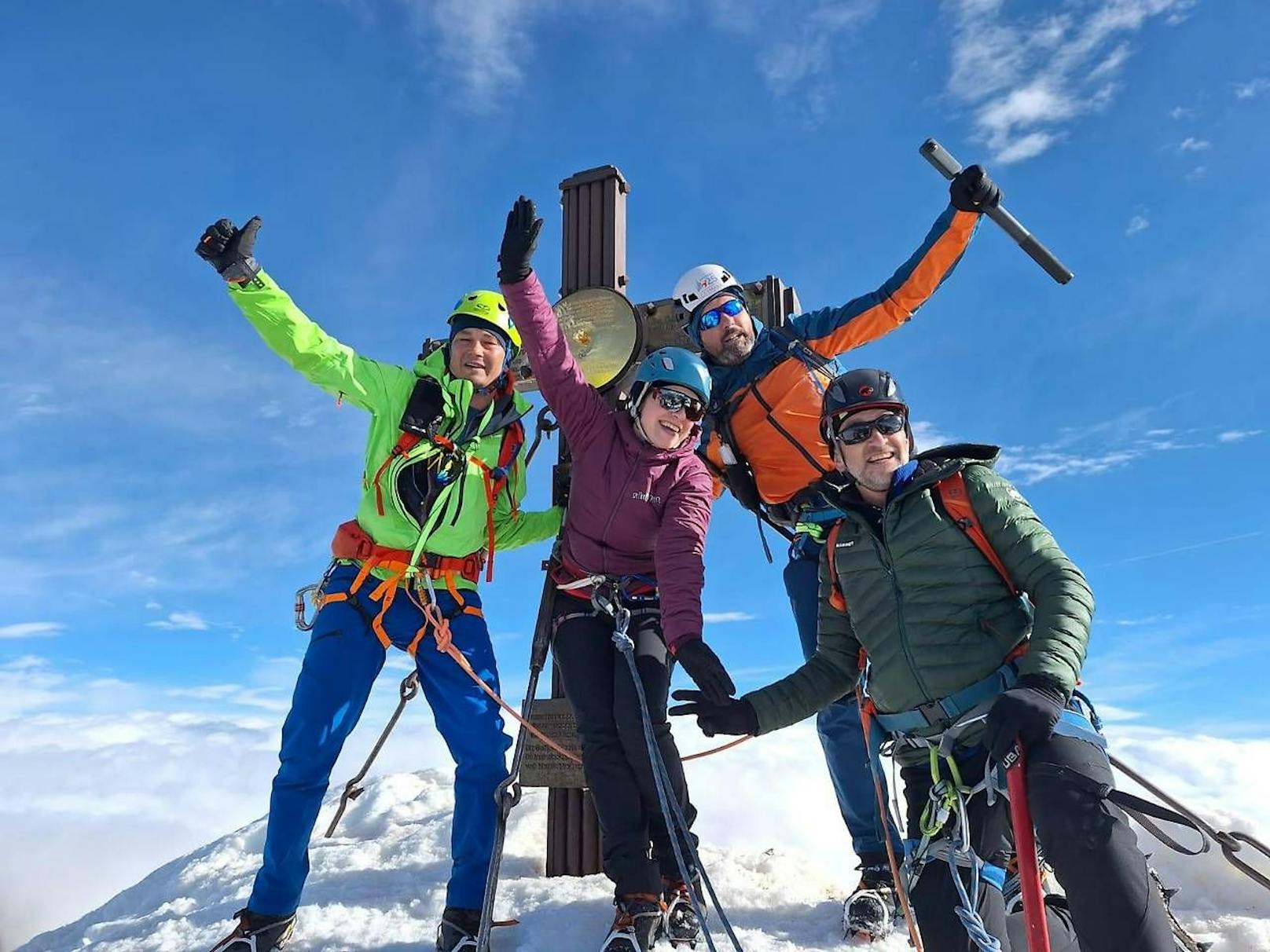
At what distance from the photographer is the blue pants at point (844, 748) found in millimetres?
4926

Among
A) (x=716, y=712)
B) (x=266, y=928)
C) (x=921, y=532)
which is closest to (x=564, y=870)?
(x=266, y=928)

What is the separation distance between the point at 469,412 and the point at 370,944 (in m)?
2.97

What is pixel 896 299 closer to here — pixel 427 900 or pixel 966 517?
pixel 966 517

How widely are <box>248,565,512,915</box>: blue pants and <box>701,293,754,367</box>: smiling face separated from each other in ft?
7.45

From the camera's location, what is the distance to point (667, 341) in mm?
6383

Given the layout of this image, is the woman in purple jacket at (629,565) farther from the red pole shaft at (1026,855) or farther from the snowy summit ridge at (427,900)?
the red pole shaft at (1026,855)

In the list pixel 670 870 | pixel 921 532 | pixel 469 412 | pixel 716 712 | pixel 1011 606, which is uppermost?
pixel 469 412

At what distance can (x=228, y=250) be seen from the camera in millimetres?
4688

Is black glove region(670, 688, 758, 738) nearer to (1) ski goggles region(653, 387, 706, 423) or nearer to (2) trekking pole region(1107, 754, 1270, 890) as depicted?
(2) trekking pole region(1107, 754, 1270, 890)

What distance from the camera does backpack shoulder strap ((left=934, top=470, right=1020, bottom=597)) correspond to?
329 cm

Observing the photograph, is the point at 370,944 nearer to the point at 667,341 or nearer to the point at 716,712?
the point at 716,712

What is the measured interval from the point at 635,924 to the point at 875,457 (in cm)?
246

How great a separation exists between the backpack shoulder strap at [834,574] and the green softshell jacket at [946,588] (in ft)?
0.20

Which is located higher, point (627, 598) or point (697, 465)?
point (697, 465)
